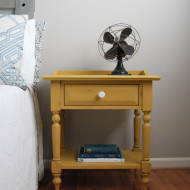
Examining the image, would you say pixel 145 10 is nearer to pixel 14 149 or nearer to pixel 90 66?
pixel 90 66

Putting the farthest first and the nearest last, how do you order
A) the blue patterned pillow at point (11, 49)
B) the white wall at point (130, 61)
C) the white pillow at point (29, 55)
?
the white wall at point (130, 61) < the white pillow at point (29, 55) < the blue patterned pillow at point (11, 49)

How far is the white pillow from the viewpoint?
1380 millimetres

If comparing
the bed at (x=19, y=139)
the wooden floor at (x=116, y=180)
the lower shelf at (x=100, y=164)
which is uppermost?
the bed at (x=19, y=139)

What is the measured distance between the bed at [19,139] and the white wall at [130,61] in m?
0.40

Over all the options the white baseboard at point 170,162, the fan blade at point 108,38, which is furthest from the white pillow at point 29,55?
the white baseboard at point 170,162

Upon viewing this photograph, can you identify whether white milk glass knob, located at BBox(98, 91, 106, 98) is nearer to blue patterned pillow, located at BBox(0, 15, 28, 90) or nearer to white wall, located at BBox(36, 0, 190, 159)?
blue patterned pillow, located at BBox(0, 15, 28, 90)

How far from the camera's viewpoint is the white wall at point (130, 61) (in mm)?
1778

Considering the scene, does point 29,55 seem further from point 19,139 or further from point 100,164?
point 100,164

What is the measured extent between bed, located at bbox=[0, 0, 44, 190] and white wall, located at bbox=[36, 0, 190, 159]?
0.40 metres

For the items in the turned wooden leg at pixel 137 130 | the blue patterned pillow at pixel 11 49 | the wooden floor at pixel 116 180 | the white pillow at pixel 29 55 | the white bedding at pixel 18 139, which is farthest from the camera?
the turned wooden leg at pixel 137 130

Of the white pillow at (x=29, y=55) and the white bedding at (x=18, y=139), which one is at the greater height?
the white pillow at (x=29, y=55)

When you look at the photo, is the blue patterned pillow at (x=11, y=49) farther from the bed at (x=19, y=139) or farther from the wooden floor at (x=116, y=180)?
the wooden floor at (x=116, y=180)

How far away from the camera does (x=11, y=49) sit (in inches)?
51.9

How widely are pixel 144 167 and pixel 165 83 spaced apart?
70cm
